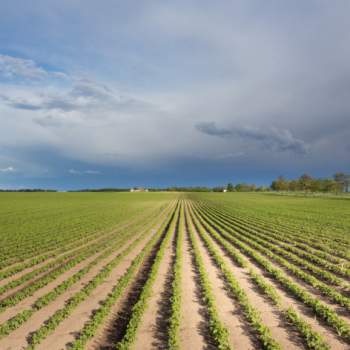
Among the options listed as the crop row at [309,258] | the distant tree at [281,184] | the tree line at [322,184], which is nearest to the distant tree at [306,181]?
the tree line at [322,184]

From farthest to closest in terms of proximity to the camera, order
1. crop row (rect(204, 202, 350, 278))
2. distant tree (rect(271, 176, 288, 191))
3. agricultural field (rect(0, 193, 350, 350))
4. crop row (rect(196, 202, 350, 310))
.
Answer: distant tree (rect(271, 176, 288, 191)) < crop row (rect(204, 202, 350, 278)) < crop row (rect(196, 202, 350, 310)) < agricultural field (rect(0, 193, 350, 350))

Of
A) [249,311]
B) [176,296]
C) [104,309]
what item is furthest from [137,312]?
[249,311]

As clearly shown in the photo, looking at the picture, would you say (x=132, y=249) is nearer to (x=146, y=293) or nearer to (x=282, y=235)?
(x=146, y=293)

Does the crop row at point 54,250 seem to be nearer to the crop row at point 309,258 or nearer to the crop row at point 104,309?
the crop row at point 104,309

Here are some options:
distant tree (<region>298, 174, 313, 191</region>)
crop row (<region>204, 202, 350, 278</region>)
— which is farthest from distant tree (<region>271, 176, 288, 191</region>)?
crop row (<region>204, 202, 350, 278</region>)

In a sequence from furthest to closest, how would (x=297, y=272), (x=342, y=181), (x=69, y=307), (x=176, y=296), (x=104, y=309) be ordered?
(x=342, y=181), (x=297, y=272), (x=176, y=296), (x=69, y=307), (x=104, y=309)

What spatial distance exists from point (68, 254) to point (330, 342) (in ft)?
48.2

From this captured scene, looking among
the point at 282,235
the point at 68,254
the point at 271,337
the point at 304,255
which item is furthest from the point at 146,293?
the point at 282,235

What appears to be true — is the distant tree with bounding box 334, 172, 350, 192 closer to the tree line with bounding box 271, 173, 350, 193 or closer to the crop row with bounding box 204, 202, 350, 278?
the tree line with bounding box 271, 173, 350, 193

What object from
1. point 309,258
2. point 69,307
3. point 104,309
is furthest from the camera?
point 309,258

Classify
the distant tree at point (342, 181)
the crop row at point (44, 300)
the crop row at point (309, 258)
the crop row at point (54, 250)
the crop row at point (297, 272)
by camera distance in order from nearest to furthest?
the crop row at point (44, 300), the crop row at point (297, 272), the crop row at point (309, 258), the crop row at point (54, 250), the distant tree at point (342, 181)

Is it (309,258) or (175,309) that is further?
(309,258)

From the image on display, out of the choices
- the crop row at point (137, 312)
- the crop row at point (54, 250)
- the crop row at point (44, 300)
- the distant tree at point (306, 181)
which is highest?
the distant tree at point (306, 181)

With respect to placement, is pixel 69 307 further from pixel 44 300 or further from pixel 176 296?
pixel 176 296
